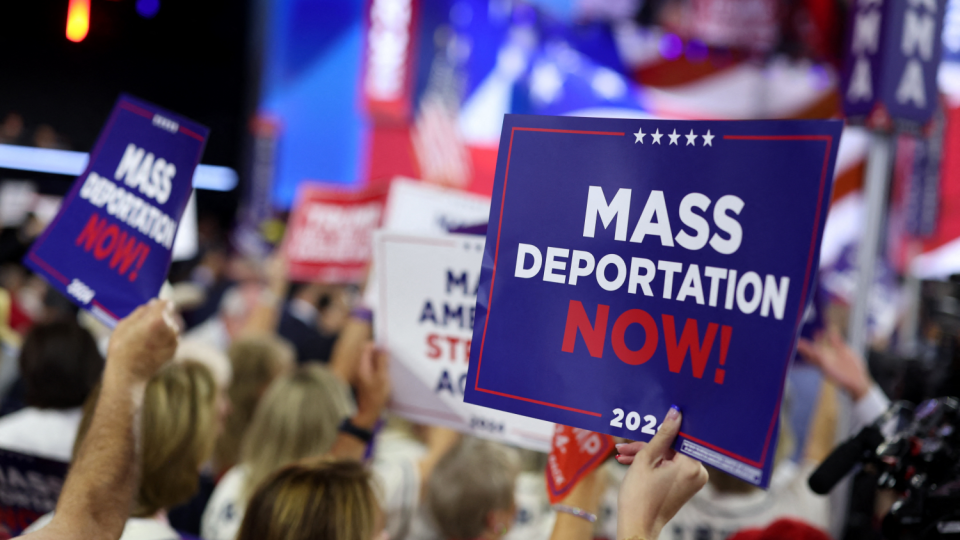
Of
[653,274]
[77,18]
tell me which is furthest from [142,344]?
[77,18]

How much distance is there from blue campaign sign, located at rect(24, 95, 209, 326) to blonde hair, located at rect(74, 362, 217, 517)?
0.97ft

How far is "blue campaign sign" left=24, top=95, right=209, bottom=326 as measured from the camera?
2084 millimetres

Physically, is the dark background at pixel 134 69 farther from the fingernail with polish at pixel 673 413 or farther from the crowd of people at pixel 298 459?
the fingernail with polish at pixel 673 413

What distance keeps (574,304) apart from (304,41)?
12.3 m

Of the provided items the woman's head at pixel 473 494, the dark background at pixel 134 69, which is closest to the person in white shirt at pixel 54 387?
the woman's head at pixel 473 494

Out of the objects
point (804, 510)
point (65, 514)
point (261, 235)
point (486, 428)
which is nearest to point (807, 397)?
point (804, 510)

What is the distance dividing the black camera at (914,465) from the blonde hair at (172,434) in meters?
1.60

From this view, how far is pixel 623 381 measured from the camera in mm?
1511

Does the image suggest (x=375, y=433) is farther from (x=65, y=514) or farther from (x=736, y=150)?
(x=736, y=150)

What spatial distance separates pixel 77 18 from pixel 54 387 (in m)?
1.25

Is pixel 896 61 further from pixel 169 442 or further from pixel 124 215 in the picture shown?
pixel 169 442

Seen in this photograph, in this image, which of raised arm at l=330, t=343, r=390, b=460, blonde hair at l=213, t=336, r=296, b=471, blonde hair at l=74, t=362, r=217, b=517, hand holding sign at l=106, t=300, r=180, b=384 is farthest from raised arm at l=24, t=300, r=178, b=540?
blonde hair at l=213, t=336, r=296, b=471

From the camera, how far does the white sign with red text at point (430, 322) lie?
2412 millimetres

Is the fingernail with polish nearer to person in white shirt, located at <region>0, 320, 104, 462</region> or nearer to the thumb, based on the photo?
the thumb
